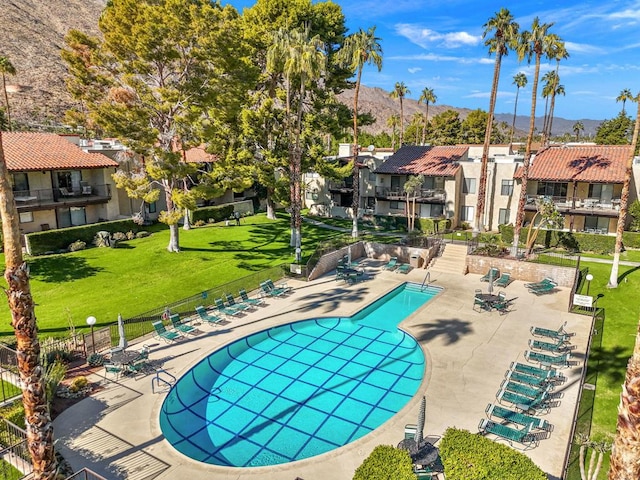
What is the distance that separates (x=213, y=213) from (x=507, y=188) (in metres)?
28.6

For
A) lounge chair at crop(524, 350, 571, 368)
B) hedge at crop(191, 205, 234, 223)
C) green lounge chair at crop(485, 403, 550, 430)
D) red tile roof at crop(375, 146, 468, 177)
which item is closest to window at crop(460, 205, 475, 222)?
red tile roof at crop(375, 146, 468, 177)

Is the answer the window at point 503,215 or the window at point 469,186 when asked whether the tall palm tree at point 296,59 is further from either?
the window at point 503,215

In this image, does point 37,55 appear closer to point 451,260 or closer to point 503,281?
point 451,260

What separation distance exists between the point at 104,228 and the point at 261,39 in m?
20.6

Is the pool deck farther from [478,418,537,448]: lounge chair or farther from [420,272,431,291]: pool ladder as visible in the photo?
[420,272,431,291]: pool ladder

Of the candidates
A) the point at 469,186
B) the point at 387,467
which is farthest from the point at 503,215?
the point at 387,467

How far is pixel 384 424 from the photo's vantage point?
15.3 meters

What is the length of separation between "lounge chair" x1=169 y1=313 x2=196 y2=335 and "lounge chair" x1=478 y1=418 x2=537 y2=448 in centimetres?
1428

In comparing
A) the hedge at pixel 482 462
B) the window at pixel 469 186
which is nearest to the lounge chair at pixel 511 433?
the hedge at pixel 482 462

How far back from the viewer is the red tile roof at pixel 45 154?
32731 millimetres

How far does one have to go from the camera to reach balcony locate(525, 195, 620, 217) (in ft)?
122

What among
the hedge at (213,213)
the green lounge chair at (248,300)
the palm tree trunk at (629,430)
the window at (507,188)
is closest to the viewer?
the palm tree trunk at (629,430)

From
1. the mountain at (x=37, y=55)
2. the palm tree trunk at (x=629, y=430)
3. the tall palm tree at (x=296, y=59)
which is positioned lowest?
the palm tree trunk at (x=629, y=430)

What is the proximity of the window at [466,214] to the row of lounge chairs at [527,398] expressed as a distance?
25.4 meters
